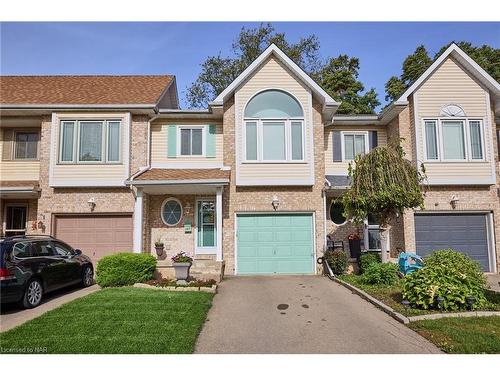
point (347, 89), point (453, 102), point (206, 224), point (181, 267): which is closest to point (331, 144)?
point (453, 102)

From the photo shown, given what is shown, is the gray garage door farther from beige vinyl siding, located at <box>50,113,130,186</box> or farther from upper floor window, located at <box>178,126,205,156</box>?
beige vinyl siding, located at <box>50,113,130,186</box>

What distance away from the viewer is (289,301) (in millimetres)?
9828

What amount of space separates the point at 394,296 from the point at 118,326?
687cm

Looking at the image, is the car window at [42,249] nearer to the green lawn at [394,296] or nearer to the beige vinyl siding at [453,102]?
the green lawn at [394,296]

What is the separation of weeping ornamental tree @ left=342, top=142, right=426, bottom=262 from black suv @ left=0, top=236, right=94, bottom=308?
884cm

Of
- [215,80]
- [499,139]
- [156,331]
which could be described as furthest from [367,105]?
[156,331]

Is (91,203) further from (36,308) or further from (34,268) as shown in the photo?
(36,308)

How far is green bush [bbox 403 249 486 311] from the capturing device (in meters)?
8.37

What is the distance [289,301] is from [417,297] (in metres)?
3.08

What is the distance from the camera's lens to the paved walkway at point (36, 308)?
7.88 m

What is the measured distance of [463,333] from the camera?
22.1ft

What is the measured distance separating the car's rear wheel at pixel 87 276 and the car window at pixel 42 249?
5.14 feet

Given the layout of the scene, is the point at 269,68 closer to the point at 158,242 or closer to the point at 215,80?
the point at 158,242

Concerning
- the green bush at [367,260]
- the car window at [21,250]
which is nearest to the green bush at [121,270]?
the car window at [21,250]
